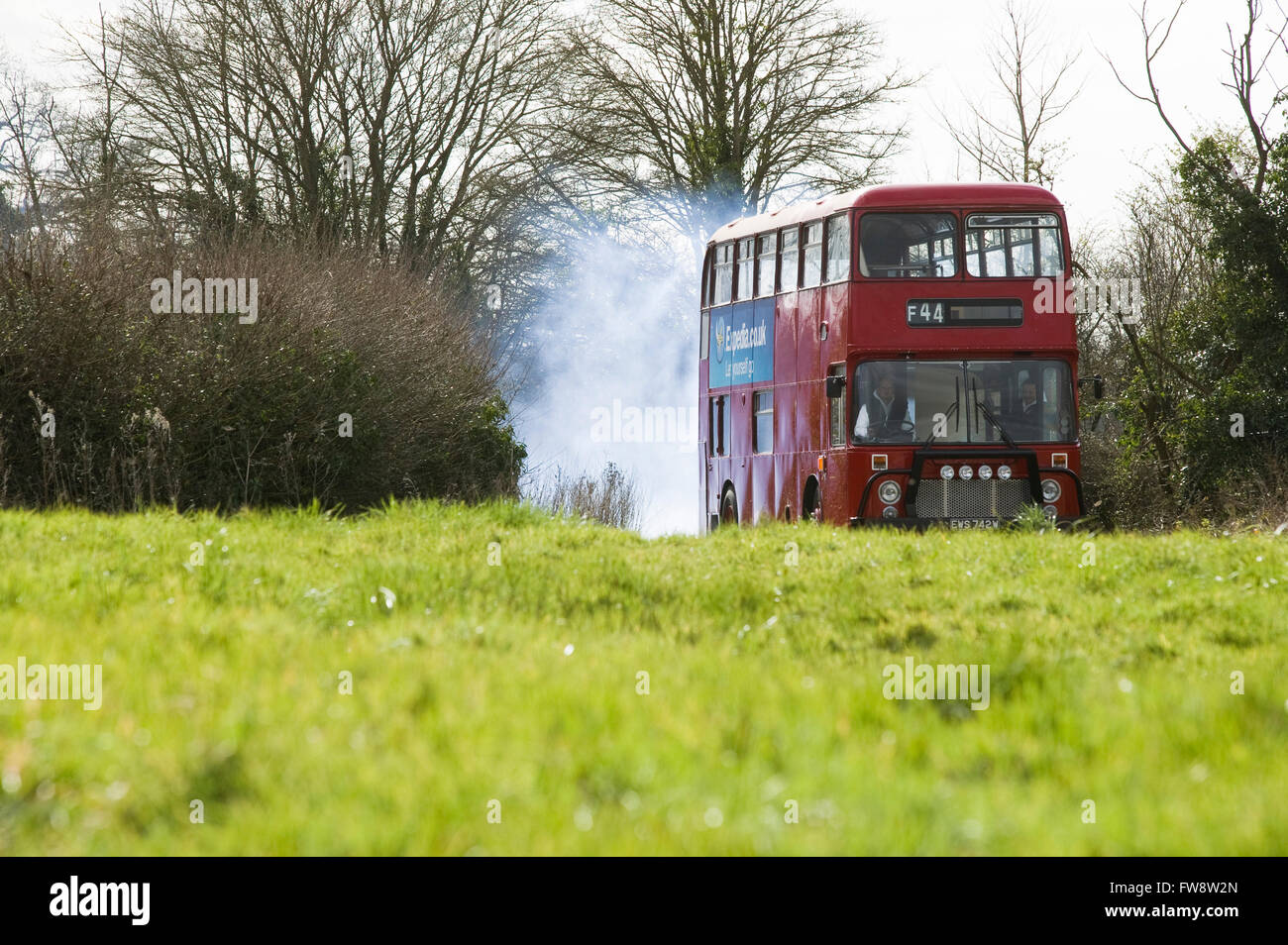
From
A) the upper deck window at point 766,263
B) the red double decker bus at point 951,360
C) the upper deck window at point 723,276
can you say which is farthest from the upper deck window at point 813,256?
the upper deck window at point 723,276

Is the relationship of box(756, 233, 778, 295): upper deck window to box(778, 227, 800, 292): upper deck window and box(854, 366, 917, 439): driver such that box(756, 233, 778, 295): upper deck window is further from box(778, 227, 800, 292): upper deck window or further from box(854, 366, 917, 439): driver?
box(854, 366, 917, 439): driver

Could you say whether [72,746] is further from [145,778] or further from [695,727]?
[695,727]

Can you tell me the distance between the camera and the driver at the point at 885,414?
16.2 m

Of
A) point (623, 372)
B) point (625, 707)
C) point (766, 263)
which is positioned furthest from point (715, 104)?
point (625, 707)

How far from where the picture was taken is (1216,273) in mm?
24844

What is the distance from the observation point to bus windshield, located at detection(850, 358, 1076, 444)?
16.2 m

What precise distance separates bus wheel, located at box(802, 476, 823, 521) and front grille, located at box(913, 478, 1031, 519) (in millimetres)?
1439

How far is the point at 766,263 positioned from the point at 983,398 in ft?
14.4

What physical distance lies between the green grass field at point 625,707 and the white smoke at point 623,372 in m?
28.2

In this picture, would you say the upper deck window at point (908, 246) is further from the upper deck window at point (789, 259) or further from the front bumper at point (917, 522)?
the front bumper at point (917, 522)

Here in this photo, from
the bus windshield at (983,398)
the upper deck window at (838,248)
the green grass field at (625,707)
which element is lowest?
the green grass field at (625,707)

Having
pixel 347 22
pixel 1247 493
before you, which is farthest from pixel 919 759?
pixel 347 22

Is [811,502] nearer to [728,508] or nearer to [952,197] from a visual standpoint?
[952,197]
